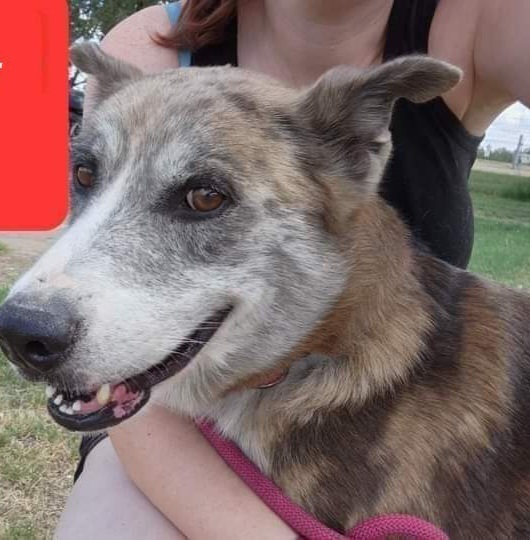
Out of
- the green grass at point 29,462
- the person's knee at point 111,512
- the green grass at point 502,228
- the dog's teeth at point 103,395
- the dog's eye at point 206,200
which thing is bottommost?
the green grass at point 502,228

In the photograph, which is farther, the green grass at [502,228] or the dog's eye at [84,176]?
the green grass at [502,228]

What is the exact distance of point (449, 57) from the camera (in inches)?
101

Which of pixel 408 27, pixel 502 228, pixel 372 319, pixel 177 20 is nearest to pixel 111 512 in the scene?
pixel 372 319

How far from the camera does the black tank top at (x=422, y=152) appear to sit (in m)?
2.64

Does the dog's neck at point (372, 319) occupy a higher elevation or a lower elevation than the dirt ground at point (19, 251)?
higher

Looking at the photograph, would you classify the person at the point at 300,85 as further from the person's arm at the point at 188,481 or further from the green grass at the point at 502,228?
the green grass at the point at 502,228

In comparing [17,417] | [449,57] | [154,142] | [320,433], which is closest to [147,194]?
[154,142]

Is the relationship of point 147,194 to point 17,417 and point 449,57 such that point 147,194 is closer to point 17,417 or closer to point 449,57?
point 449,57

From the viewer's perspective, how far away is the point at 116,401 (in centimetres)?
192

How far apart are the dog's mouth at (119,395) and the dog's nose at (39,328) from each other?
189 mm

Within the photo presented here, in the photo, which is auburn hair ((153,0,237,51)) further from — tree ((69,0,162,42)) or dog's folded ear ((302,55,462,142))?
tree ((69,0,162,42))
